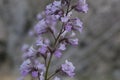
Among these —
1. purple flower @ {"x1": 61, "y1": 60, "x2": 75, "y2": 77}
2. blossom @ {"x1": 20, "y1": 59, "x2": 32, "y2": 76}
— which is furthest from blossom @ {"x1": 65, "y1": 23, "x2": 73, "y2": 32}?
blossom @ {"x1": 20, "y1": 59, "x2": 32, "y2": 76}

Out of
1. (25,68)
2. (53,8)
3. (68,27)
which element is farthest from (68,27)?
(25,68)

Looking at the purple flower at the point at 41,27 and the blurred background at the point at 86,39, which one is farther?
the blurred background at the point at 86,39

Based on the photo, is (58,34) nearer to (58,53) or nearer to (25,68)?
(58,53)

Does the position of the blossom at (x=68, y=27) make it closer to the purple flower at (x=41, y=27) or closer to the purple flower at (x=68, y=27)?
the purple flower at (x=68, y=27)

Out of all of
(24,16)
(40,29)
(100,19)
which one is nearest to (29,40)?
(24,16)

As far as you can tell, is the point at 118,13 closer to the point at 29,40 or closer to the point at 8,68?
the point at 29,40

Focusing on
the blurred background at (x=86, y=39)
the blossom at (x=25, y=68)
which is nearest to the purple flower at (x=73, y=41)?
the blossom at (x=25, y=68)

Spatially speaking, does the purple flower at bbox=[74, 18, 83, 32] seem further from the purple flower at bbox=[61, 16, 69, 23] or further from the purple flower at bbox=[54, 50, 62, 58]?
the purple flower at bbox=[54, 50, 62, 58]

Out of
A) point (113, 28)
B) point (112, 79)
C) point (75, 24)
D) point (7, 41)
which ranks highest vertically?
point (7, 41)

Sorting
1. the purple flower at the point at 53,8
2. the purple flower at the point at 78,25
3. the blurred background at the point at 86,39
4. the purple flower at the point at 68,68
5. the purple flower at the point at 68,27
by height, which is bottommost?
the purple flower at the point at 68,68
